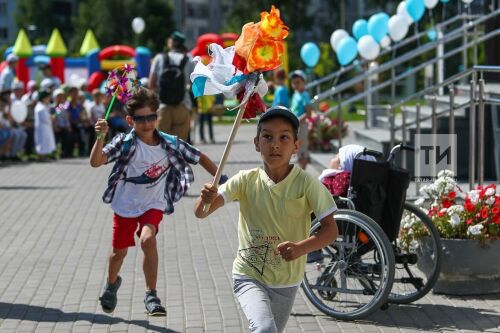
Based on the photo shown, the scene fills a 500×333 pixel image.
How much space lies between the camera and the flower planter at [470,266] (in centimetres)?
751

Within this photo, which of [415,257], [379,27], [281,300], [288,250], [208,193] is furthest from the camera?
[379,27]

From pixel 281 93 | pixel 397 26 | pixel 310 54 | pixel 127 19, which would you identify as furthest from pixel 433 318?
pixel 127 19

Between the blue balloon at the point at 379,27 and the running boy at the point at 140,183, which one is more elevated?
the blue balloon at the point at 379,27

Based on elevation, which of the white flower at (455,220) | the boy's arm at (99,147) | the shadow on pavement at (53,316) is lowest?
the shadow on pavement at (53,316)

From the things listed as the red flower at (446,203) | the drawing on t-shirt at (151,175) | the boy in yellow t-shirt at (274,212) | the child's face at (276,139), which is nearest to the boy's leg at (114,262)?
the drawing on t-shirt at (151,175)

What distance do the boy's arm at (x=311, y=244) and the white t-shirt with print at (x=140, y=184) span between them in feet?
7.99

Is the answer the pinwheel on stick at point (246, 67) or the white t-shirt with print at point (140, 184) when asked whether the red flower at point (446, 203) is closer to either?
the white t-shirt with print at point (140, 184)

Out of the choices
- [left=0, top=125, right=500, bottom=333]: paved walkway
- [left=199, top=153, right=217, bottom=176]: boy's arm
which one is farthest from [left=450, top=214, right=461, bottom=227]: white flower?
[left=199, top=153, right=217, bottom=176]: boy's arm

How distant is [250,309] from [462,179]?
889 centimetres

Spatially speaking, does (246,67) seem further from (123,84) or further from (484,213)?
(484,213)

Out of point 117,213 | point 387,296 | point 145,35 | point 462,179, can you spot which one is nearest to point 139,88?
point 117,213

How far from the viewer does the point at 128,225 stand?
714 centimetres

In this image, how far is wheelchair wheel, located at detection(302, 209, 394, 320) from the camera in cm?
684

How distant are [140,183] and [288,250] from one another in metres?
2.66
